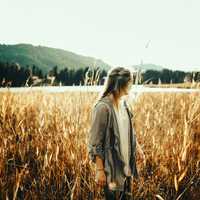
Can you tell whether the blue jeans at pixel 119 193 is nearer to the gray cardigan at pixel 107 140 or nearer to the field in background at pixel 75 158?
the gray cardigan at pixel 107 140

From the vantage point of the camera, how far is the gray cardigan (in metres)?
2.02

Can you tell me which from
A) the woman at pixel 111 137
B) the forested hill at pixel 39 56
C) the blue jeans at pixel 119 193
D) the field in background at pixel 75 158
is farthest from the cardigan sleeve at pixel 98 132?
the forested hill at pixel 39 56

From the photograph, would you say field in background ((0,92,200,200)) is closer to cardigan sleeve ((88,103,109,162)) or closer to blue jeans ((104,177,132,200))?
blue jeans ((104,177,132,200))

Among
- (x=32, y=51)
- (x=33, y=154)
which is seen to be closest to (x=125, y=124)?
(x=33, y=154)

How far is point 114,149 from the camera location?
205 centimetres

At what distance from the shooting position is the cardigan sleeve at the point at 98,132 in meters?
2.01

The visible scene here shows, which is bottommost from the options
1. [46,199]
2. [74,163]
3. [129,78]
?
[46,199]

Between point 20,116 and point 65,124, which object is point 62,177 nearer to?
point 65,124

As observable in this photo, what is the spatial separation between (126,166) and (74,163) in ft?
2.26

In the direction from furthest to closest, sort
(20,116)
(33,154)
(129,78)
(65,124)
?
1. (20,116)
2. (33,154)
3. (65,124)
4. (129,78)

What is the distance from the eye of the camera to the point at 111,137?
206 cm

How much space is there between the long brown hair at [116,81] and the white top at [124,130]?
96 millimetres

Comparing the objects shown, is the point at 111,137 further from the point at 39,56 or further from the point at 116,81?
the point at 39,56

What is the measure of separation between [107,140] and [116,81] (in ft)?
0.99
